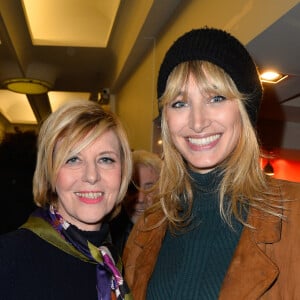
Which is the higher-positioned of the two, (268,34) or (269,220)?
(268,34)

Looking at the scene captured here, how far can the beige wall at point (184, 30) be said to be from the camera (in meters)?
2.24

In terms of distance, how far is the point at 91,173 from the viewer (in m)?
1.56

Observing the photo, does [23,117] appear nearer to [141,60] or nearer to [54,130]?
[141,60]

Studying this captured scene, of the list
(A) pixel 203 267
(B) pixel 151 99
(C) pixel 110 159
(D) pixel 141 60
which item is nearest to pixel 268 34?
(C) pixel 110 159

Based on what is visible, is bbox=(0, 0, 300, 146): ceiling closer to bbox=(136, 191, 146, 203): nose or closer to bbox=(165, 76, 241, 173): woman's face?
bbox=(165, 76, 241, 173): woman's face

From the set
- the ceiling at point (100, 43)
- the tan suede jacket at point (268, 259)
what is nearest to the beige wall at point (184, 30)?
the ceiling at point (100, 43)

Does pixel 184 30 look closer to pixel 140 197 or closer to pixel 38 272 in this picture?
pixel 140 197

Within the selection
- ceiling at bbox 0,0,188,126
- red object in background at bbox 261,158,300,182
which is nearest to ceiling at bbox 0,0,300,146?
ceiling at bbox 0,0,188,126

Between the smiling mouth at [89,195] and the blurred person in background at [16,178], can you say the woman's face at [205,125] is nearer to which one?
the smiling mouth at [89,195]

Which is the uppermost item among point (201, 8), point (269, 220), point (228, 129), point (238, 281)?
point (201, 8)

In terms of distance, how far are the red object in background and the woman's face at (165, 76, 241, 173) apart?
4.07m

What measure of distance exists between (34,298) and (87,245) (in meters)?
0.29

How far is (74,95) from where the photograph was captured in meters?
9.07

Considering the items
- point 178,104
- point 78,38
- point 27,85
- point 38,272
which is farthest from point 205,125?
point 27,85
